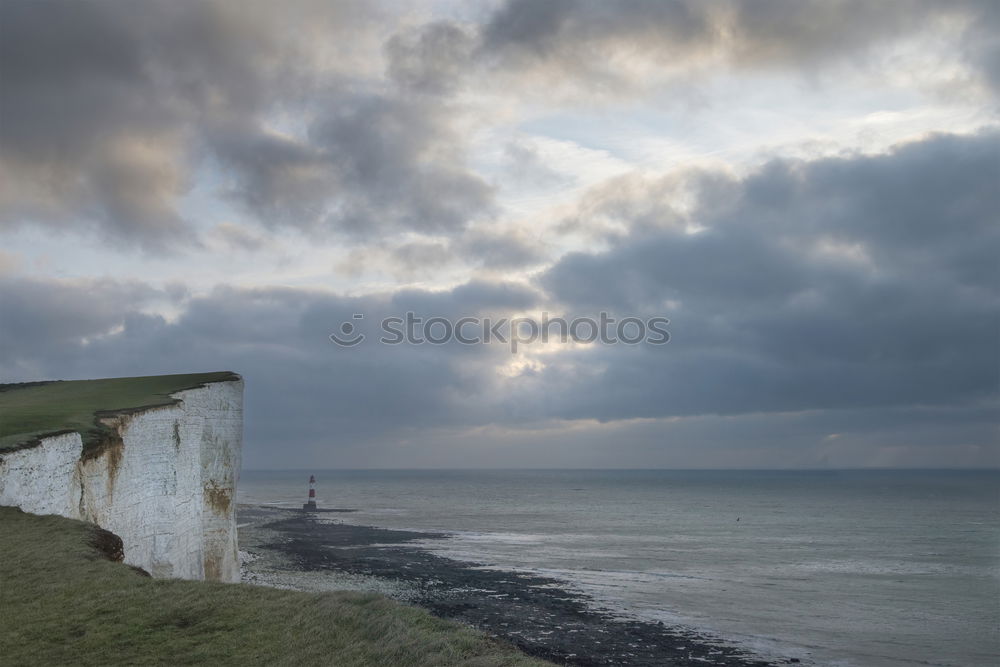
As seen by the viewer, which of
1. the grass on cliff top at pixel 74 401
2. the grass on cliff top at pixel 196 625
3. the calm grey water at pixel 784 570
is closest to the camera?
the grass on cliff top at pixel 196 625

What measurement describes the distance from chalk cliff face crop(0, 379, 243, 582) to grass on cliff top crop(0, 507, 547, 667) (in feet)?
17.0

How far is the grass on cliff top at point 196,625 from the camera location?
10.6 m

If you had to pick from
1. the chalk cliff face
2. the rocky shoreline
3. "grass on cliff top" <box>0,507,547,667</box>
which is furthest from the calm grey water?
"grass on cliff top" <box>0,507,547,667</box>

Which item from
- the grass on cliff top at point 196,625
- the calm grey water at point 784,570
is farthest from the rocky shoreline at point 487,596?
the grass on cliff top at point 196,625

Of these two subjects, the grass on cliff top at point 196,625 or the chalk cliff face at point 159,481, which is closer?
the grass on cliff top at point 196,625

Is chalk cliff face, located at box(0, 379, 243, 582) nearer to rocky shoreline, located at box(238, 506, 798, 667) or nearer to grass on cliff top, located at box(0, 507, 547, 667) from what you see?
grass on cliff top, located at box(0, 507, 547, 667)

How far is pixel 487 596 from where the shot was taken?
4006 centimetres

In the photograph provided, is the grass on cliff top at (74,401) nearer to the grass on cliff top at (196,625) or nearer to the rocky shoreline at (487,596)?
the grass on cliff top at (196,625)

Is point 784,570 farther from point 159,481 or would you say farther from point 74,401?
point 74,401

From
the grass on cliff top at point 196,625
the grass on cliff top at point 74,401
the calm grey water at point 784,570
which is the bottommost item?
the calm grey water at point 784,570

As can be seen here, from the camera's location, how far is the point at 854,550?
67.7 meters

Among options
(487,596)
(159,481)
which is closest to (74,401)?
(159,481)

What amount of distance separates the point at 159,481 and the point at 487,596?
20558 mm

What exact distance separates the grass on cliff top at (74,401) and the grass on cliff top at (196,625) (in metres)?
A: 7.90
